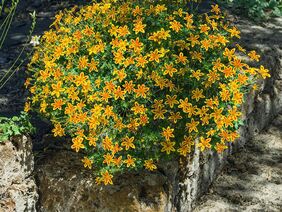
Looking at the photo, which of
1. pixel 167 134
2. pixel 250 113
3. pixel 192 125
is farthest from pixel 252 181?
pixel 167 134

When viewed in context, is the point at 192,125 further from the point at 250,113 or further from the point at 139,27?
the point at 250,113

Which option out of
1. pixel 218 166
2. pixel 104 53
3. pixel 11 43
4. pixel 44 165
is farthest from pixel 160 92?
pixel 11 43

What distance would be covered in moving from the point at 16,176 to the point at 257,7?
4420mm

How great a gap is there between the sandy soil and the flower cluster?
871mm

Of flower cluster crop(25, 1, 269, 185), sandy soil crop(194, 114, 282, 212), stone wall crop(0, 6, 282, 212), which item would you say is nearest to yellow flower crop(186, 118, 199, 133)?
flower cluster crop(25, 1, 269, 185)

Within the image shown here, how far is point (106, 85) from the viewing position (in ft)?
11.2

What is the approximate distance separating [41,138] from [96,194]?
0.84m

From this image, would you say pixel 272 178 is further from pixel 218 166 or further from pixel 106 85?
pixel 106 85

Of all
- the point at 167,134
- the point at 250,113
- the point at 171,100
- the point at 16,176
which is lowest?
the point at 250,113

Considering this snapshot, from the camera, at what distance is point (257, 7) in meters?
6.66

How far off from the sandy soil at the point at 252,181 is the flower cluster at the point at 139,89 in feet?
2.86

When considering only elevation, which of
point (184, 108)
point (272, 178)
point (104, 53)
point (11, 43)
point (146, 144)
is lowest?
point (272, 178)

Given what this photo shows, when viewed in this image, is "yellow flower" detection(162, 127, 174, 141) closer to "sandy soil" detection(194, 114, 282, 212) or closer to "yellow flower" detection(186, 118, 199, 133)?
"yellow flower" detection(186, 118, 199, 133)

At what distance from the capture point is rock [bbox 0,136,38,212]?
3223mm
